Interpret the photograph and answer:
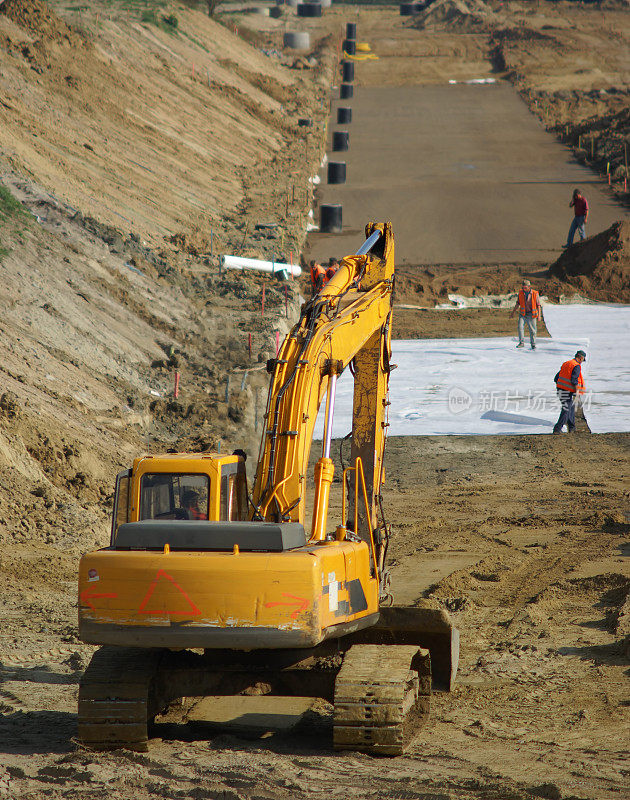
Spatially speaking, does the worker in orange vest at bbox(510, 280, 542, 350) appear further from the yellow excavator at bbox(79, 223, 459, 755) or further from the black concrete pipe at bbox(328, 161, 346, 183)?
the black concrete pipe at bbox(328, 161, 346, 183)

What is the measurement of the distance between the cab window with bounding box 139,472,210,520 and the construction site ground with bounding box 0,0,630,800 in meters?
1.57

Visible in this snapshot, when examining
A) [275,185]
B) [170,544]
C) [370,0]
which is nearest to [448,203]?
[275,185]

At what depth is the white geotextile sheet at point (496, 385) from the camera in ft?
53.9

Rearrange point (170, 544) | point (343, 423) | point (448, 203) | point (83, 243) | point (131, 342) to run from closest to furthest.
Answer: point (170, 544), point (343, 423), point (131, 342), point (83, 243), point (448, 203)

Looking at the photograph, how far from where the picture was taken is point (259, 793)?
5.40 m

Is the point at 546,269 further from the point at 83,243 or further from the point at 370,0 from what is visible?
the point at 370,0

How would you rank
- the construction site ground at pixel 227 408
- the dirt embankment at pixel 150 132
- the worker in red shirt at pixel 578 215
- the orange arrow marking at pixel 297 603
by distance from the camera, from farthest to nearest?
the worker in red shirt at pixel 578 215 < the dirt embankment at pixel 150 132 < the construction site ground at pixel 227 408 < the orange arrow marking at pixel 297 603

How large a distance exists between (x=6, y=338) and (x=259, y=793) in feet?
35.7

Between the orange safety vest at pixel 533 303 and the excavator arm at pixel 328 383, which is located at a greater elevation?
the excavator arm at pixel 328 383

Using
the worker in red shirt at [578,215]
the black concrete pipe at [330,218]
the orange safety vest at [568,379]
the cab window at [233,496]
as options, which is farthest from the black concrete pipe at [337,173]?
the cab window at [233,496]

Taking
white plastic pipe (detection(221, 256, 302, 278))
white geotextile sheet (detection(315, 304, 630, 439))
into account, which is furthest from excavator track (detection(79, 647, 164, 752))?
white plastic pipe (detection(221, 256, 302, 278))

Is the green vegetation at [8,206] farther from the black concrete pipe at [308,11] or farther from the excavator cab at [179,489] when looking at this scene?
the black concrete pipe at [308,11]

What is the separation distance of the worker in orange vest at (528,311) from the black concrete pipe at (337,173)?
1671 cm

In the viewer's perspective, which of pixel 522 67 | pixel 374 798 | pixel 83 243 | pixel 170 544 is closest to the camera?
pixel 374 798
